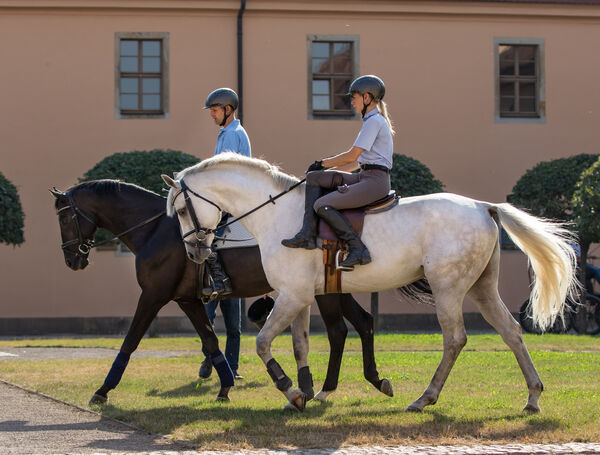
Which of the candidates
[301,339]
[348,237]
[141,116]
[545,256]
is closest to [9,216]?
[141,116]

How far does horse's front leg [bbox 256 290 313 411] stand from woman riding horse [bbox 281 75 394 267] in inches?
17.4

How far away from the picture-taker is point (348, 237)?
772 centimetres

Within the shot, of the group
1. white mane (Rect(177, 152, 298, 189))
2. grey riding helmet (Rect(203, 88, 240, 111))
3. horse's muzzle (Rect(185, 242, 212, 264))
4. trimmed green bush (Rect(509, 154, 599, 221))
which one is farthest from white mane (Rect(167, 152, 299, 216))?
trimmed green bush (Rect(509, 154, 599, 221))

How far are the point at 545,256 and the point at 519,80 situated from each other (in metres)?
17.3

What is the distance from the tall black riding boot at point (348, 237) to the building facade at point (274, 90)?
15.7 m

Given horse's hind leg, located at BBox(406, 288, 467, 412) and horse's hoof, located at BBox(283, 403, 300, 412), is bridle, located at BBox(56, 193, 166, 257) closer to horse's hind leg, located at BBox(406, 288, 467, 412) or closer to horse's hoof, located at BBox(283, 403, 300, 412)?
horse's hoof, located at BBox(283, 403, 300, 412)

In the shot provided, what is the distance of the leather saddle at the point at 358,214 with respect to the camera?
7.83 metres

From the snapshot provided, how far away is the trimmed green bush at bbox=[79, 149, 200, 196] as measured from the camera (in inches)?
763

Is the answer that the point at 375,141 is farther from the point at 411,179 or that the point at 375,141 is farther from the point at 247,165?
the point at 411,179

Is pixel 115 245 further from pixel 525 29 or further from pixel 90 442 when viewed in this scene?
pixel 90 442

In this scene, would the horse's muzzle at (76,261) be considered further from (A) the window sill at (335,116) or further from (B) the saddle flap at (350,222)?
(A) the window sill at (335,116)

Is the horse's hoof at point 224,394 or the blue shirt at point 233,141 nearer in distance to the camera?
the horse's hoof at point 224,394

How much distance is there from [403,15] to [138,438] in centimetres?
1885

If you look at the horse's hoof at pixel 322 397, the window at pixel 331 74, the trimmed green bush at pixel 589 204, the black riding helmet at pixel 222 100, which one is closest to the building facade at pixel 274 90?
the window at pixel 331 74
